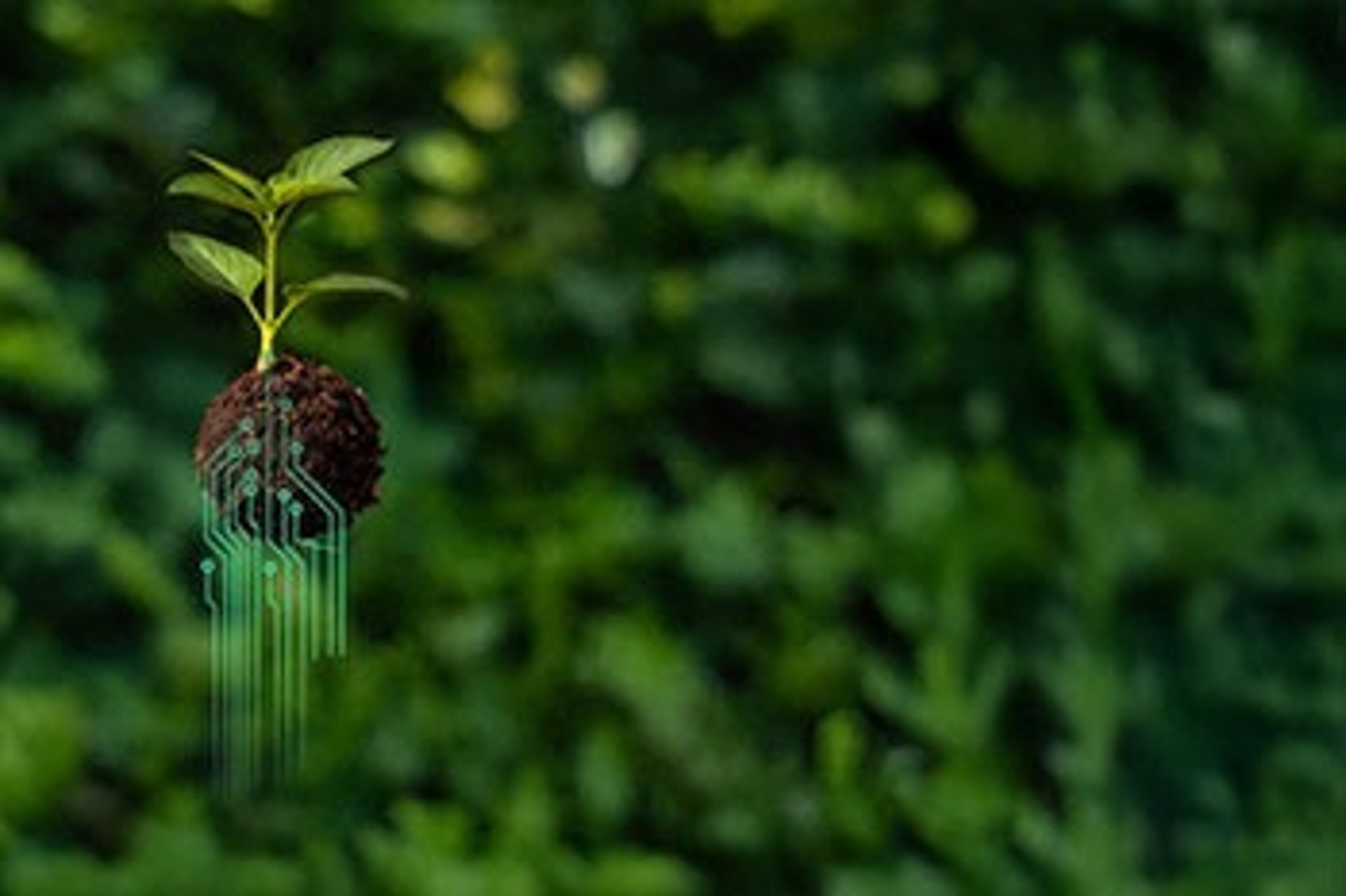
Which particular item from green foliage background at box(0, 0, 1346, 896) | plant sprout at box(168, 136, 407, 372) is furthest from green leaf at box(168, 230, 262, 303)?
green foliage background at box(0, 0, 1346, 896)

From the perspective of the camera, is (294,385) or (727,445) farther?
(727,445)

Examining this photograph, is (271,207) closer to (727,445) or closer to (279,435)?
(279,435)

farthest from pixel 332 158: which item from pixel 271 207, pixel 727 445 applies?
pixel 727 445

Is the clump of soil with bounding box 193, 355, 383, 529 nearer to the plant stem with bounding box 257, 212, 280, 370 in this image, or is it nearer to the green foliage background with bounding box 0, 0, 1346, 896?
the plant stem with bounding box 257, 212, 280, 370

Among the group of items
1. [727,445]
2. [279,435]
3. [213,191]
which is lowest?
[279,435]

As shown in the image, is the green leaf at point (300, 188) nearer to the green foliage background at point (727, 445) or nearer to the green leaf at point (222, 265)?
the green leaf at point (222, 265)

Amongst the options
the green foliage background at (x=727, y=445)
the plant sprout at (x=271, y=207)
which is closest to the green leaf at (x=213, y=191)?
the plant sprout at (x=271, y=207)
